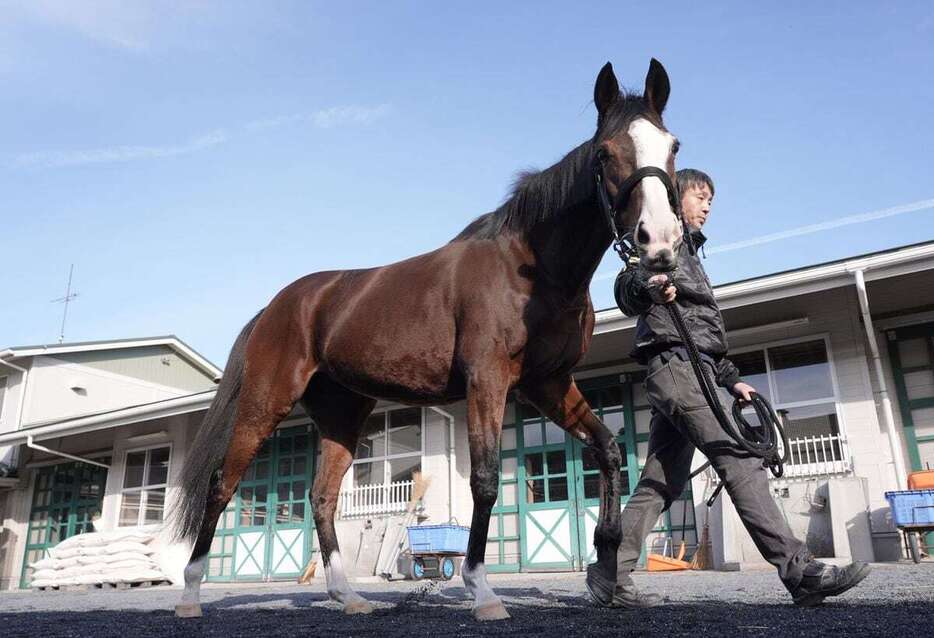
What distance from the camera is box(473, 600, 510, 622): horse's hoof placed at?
261cm

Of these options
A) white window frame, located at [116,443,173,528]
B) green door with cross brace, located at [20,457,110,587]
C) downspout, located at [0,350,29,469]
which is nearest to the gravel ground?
white window frame, located at [116,443,173,528]

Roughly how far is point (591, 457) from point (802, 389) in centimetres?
527

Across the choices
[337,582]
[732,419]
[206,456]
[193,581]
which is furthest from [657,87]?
[193,581]

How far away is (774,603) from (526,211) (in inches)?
76.2

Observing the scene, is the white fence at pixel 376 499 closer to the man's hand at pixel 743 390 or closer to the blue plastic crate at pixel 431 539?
the blue plastic crate at pixel 431 539

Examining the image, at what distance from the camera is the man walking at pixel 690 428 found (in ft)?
8.62

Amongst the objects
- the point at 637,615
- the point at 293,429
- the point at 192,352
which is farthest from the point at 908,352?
the point at 192,352

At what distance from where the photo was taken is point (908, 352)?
974cm

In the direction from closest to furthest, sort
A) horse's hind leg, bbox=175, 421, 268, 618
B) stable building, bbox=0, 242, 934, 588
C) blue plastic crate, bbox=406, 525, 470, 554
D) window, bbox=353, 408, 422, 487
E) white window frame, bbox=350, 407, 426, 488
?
horse's hind leg, bbox=175, 421, 268, 618, stable building, bbox=0, 242, 934, 588, blue plastic crate, bbox=406, 525, 470, 554, white window frame, bbox=350, 407, 426, 488, window, bbox=353, 408, 422, 487

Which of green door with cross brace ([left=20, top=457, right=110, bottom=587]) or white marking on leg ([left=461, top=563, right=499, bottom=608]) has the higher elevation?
green door with cross brace ([left=20, top=457, right=110, bottom=587])

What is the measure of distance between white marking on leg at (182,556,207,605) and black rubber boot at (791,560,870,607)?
101 inches

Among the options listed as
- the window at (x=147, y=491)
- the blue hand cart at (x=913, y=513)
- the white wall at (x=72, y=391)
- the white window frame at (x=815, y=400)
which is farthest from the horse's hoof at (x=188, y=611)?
the white wall at (x=72, y=391)

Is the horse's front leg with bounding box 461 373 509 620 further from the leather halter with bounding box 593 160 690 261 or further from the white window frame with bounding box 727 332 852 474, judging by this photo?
the white window frame with bounding box 727 332 852 474

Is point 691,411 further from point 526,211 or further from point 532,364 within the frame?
point 526,211
